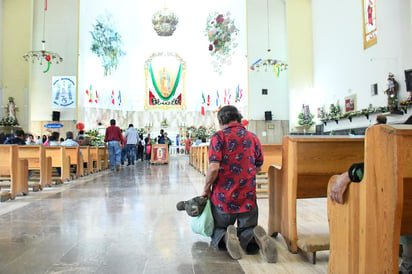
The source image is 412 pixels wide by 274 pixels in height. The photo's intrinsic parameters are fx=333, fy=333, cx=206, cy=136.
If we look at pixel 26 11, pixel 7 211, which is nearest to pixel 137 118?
pixel 26 11

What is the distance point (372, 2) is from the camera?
10.2 m

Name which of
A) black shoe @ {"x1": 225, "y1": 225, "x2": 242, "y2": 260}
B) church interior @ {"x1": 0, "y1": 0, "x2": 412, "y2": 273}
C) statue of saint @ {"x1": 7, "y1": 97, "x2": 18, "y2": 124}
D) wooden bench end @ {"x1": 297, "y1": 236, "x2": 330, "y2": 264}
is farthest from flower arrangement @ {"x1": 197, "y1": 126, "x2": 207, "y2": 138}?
wooden bench end @ {"x1": 297, "y1": 236, "x2": 330, "y2": 264}

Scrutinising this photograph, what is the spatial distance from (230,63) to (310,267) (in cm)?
1685

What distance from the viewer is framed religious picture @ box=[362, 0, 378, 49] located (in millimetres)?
10094

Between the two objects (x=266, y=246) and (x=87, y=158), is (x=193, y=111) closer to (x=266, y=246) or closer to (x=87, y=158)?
(x=87, y=158)

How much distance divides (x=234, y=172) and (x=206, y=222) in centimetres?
41

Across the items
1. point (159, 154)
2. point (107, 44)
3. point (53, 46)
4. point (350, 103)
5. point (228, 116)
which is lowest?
point (159, 154)

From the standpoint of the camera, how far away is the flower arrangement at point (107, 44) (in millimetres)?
16172

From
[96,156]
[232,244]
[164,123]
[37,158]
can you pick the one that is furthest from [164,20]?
[232,244]

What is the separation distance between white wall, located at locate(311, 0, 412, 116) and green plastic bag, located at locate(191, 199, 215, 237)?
8.43 metres

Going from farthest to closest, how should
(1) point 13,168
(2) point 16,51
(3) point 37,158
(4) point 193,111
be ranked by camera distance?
(4) point 193,111
(2) point 16,51
(3) point 37,158
(1) point 13,168

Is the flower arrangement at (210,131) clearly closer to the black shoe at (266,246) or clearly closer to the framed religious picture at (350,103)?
the framed religious picture at (350,103)

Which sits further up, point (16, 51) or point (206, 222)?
point (16, 51)

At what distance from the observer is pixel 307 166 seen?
2225 millimetres
